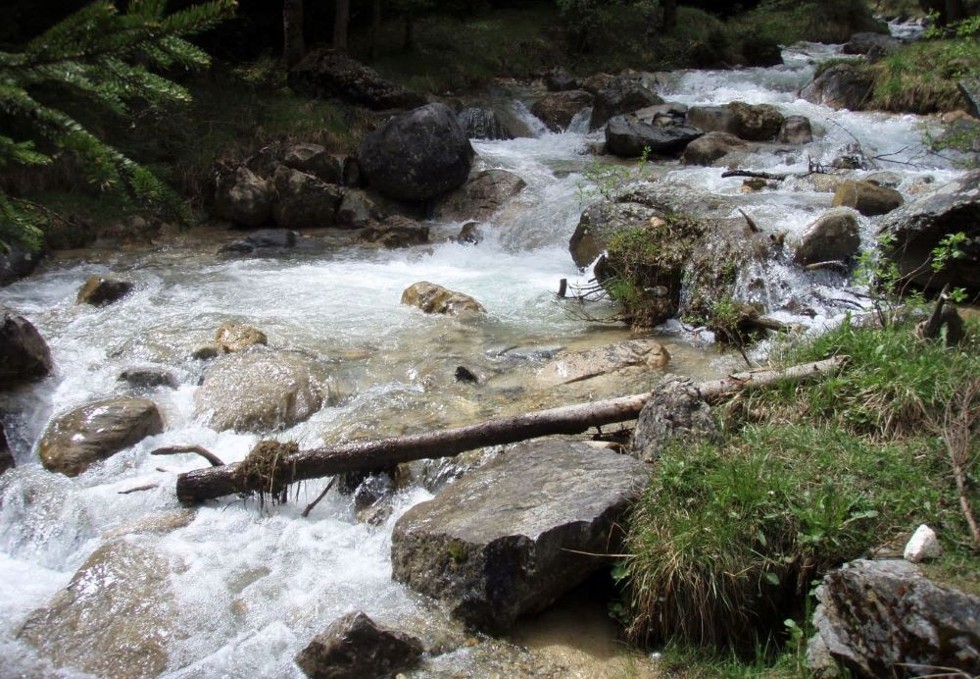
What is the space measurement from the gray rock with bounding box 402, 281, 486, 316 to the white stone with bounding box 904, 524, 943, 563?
5.58 meters

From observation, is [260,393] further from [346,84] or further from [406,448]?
[346,84]

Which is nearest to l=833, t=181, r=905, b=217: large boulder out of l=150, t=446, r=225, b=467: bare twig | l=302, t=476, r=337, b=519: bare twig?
l=302, t=476, r=337, b=519: bare twig

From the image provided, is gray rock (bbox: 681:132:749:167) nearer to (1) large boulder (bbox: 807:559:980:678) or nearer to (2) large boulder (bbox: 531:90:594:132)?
(2) large boulder (bbox: 531:90:594:132)

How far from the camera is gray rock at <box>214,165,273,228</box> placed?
12.1m

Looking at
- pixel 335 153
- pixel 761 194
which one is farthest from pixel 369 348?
pixel 335 153

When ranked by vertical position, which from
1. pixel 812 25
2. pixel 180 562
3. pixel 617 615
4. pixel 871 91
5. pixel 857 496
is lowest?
pixel 180 562

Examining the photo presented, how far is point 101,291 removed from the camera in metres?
8.66

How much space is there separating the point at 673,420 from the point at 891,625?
5.24 ft

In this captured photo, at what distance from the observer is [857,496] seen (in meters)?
3.36

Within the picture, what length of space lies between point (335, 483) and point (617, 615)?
81.7 inches

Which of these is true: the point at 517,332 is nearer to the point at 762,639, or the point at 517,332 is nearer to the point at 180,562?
the point at 180,562

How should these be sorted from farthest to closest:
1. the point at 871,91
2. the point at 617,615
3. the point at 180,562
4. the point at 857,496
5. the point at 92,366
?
the point at 871,91 < the point at 92,366 < the point at 180,562 < the point at 617,615 < the point at 857,496

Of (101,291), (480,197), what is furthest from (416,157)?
(101,291)

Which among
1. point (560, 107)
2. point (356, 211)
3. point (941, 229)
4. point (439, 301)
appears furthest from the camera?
point (560, 107)
